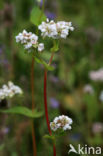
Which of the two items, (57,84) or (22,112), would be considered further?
(57,84)

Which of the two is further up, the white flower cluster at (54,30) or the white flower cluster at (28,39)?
the white flower cluster at (54,30)

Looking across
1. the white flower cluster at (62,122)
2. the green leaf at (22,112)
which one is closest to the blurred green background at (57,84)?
the green leaf at (22,112)

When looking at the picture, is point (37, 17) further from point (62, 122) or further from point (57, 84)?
point (57, 84)

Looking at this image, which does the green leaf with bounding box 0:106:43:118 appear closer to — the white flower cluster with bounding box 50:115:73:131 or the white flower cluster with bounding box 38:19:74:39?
the white flower cluster with bounding box 50:115:73:131

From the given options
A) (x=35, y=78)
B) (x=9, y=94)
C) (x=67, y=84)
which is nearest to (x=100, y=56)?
(x=67, y=84)

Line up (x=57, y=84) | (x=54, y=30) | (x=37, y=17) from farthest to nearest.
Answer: (x=57, y=84) → (x=37, y=17) → (x=54, y=30)

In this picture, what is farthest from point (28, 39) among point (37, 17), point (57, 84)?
point (57, 84)

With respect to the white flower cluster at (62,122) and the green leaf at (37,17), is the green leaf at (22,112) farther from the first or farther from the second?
the green leaf at (37,17)

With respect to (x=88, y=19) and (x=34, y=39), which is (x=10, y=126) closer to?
(x=34, y=39)
